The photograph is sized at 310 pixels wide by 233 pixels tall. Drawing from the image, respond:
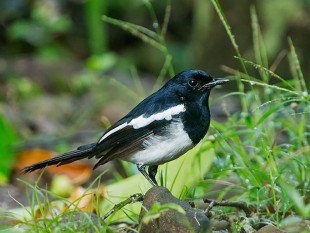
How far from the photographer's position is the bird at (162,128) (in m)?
3.72

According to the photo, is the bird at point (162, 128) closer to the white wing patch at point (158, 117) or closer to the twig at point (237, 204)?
the white wing patch at point (158, 117)

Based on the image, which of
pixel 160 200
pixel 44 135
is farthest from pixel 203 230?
pixel 44 135

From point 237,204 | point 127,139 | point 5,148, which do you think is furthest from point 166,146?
point 5,148

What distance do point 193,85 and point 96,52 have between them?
185 inches

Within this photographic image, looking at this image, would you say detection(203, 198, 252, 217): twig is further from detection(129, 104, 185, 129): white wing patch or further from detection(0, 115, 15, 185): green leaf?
detection(0, 115, 15, 185): green leaf

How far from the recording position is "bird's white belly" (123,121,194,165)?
Result: 12.1ft

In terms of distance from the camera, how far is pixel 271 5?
7.91 meters

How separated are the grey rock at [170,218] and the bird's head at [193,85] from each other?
0.89 meters

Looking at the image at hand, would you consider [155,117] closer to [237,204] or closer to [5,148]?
[237,204]

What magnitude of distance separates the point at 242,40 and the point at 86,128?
6.89 ft

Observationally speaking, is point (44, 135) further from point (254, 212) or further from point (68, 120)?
point (254, 212)

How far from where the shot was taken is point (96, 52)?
28.0 feet

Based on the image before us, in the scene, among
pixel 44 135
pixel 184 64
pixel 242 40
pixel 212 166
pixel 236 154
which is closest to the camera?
pixel 236 154

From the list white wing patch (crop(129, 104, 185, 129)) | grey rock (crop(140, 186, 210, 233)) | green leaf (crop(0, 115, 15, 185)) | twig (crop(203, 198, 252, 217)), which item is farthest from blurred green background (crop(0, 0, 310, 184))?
grey rock (crop(140, 186, 210, 233))
